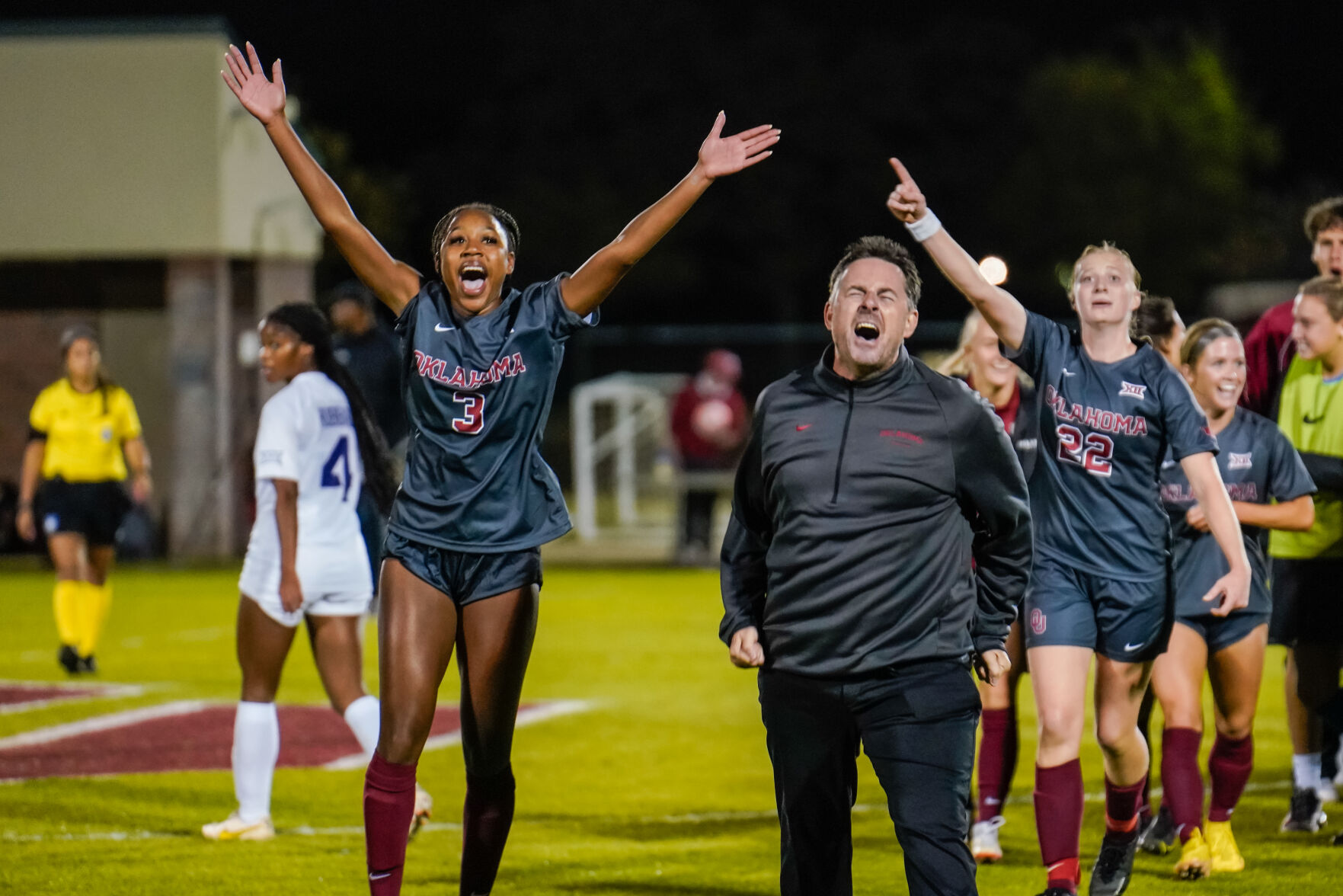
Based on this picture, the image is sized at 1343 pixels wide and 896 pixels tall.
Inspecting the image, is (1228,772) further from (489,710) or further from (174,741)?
(174,741)

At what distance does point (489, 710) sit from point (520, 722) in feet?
16.8

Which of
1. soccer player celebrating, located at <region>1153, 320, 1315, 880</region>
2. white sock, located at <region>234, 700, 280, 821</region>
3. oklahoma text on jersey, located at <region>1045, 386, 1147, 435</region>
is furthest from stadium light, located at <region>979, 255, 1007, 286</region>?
white sock, located at <region>234, 700, 280, 821</region>

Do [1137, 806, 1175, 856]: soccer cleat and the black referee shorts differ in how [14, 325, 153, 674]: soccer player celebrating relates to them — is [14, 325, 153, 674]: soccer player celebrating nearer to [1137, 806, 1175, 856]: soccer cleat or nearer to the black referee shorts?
the black referee shorts

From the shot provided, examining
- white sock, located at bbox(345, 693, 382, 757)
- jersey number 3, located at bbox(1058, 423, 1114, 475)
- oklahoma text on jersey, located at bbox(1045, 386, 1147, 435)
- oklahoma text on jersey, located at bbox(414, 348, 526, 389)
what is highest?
oklahoma text on jersey, located at bbox(414, 348, 526, 389)

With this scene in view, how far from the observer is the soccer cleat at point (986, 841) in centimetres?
701

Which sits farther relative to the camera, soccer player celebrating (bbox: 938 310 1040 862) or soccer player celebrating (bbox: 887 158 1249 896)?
soccer player celebrating (bbox: 938 310 1040 862)

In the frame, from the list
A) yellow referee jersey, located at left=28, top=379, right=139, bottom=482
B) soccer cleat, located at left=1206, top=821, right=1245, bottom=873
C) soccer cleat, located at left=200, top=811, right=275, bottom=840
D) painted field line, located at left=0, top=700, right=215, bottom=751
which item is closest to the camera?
soccer cleat, located at left=1206, top=821, right=1245, bottom=873

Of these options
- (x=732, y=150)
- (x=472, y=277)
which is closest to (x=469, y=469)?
(x=472, y=277)

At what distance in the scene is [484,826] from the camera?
5793 millimetres

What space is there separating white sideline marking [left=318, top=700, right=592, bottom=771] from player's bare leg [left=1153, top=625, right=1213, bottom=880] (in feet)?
12.7

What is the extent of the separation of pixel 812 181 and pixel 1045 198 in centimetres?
841

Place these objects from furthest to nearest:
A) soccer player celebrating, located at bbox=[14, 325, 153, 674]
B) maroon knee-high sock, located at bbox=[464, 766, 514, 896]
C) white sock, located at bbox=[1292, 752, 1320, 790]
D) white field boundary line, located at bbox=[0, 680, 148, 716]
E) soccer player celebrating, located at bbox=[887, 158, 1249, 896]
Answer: soccer player celebrating, located at bbox=[14, 325, 153, 674] < white field boundary line, located at bbox=[0, 680, 148, 716] < white sock, located at bbox=[1292, 752, 1320, 790] < soccer player celebrating, located at bbox=[887, 158, 1249, 896] < maroon knee-high sock, located at bbox=[464, 766, 514, 896]

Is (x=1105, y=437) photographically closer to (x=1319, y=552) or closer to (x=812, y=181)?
(x=1319, y=552)

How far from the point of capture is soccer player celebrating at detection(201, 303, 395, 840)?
728 cm
